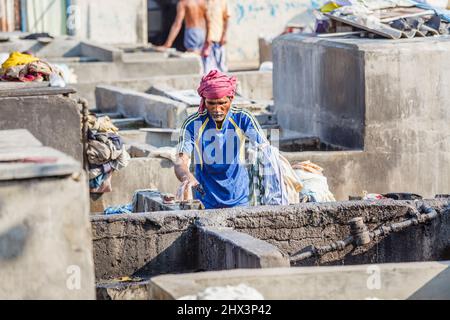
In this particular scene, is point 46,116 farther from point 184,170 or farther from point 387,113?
point 387,113

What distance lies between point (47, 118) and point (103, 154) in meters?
1.10

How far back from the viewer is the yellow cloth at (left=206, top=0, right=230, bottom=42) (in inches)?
856

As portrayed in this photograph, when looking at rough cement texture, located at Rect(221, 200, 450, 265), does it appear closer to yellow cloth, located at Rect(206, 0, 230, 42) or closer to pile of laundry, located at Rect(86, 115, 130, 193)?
pile of laundry, located at Rect(86, 115, 130, 193)

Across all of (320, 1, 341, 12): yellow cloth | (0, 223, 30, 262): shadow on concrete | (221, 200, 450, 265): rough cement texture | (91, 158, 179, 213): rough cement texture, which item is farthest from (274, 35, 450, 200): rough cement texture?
(0, 223, 30, 262): shadow on concrete

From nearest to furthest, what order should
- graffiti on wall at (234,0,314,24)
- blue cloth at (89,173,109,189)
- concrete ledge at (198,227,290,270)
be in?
concrete ledge at (198,227,290,270) → blue cloth at (89,173,109,189) → graffiti on wall at (234,0,314,24)

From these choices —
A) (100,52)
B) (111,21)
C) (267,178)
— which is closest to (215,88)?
(267,178)

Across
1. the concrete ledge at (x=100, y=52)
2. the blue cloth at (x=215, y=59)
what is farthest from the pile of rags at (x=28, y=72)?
the blue cloth at (x=215, y=59)

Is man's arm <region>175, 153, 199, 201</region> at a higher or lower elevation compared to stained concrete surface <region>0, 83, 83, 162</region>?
lower

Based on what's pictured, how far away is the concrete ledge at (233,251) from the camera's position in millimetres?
7645

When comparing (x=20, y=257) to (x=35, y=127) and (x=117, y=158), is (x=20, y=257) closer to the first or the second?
(x=35, y=127)

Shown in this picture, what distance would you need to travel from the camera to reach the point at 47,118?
1064 cm

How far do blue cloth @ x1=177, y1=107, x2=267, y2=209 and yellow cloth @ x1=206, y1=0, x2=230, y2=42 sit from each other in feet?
39.2

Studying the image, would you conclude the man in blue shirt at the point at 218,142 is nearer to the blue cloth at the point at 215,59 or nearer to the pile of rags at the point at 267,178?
the pile of rags at the point at 267,178

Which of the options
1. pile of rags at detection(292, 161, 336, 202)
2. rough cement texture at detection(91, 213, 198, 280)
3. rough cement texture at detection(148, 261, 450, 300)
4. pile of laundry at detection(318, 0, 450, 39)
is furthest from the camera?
pile of laundry at detection(318, 0, 450, 39)
